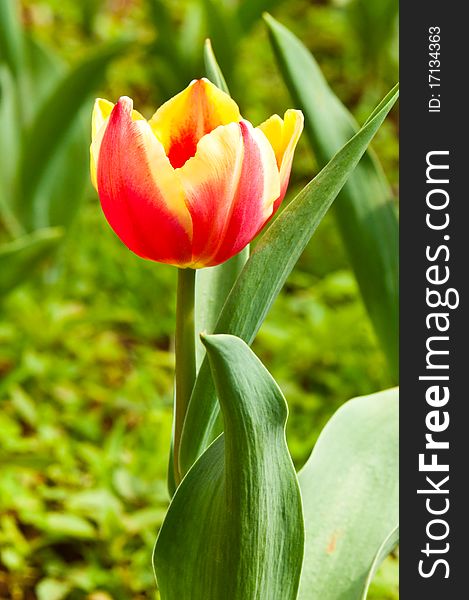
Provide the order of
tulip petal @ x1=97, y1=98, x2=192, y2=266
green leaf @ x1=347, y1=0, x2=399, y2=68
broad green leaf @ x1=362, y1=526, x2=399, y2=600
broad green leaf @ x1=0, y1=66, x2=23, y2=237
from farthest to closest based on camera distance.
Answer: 1. green leaf @ x1=347, y1=0, x2=399, y2=68
2. broad green leaf @ x1=0, y1=66, x2=23, y2=237
3. broad green leaf @ x1=362, y1=526, x2=399, y2=600
4. tulip petal @ x1=97, y1=98, x2=192, y2=266

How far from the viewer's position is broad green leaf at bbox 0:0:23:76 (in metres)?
1.71

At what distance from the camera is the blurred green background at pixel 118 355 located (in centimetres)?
142

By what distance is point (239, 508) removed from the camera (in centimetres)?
71

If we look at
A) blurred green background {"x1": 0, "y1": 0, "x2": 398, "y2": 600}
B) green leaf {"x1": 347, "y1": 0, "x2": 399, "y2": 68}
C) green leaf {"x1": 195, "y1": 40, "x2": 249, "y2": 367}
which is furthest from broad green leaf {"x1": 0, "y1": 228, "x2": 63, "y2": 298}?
green leaf {"x1": 347, "y1": 0, "x2": 399, "y2": 68}

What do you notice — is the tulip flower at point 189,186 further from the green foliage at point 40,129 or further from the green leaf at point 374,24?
the green leaf at point 374,24

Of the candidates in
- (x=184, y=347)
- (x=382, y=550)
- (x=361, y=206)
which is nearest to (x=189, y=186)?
(x=184, y=347)

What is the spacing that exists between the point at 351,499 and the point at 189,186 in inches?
17.1

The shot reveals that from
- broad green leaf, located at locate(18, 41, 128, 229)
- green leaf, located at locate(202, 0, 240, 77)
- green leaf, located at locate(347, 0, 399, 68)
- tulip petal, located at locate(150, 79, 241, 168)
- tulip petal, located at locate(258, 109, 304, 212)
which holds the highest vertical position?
green leaf, located at locate(347, 0, 399, 68)

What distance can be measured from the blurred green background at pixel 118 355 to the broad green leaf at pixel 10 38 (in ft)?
0.08

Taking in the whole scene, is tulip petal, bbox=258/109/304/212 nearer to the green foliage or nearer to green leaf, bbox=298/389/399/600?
green leaf, bbox=298/389/399/600

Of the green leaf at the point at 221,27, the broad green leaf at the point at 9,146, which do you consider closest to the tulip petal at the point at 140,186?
the broad green leaf at the point at 9,146

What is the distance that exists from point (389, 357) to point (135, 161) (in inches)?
31.1

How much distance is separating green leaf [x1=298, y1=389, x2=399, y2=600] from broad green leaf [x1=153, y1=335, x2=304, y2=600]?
0.14 meters

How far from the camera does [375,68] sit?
280 centimetres
